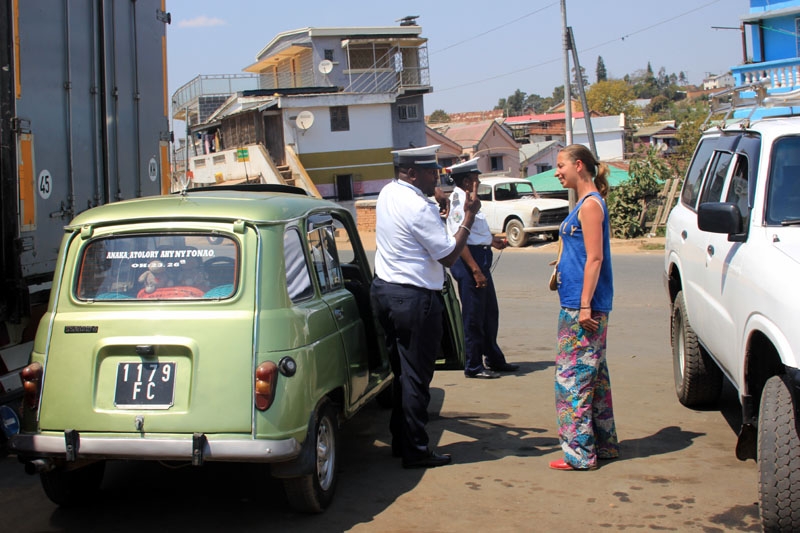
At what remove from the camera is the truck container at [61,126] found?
6.02 m

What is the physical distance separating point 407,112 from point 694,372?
48808 millimetres

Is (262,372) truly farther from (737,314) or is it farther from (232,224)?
(737,314)

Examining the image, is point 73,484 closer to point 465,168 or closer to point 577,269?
point 577,269

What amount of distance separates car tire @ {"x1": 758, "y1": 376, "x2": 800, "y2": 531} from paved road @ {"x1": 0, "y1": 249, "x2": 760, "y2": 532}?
447 mm

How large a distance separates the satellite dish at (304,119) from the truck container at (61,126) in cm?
3837

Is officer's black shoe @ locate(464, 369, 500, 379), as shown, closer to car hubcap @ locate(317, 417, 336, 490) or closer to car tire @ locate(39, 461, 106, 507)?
car hubcap @ locate(317, 417, 336, 490)

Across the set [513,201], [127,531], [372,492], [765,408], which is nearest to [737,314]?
[765,408]

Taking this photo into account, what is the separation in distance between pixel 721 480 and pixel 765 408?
1084 millimetres

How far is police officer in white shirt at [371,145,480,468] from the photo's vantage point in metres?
5.34

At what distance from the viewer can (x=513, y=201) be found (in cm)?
2450

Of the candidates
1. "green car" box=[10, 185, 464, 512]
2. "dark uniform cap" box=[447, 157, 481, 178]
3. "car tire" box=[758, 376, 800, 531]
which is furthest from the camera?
"dark uniform cap" box=[447, 157, 481, 178]

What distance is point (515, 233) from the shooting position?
24.0 meters

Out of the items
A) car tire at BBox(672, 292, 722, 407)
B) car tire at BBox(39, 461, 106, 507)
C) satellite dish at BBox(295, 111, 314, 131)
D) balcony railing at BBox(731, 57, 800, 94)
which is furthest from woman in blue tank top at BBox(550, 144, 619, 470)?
satellite dish at BBox(295, 111, 314, 131)

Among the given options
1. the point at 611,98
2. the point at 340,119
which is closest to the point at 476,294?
the point at 340,119
